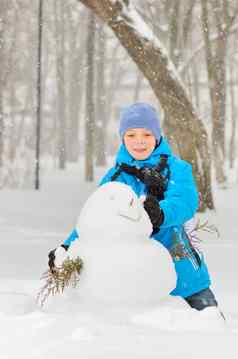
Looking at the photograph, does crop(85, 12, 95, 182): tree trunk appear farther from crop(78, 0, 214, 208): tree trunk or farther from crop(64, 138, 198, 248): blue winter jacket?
crop(64, 138, 198, 248): blue winter jacket

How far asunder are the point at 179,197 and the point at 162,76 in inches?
242

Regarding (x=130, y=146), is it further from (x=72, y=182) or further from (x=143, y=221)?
(x=72, y=182)

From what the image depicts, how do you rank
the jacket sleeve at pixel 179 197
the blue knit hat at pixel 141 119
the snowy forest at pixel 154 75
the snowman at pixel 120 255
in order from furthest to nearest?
the snowy forest at pixel 154 75 < the blue knit hat at pixel 141 119 < the jacket sleeve at pixel 179 197 < the snowman at pixel 120 255

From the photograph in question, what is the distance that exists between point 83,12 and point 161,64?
20.0m

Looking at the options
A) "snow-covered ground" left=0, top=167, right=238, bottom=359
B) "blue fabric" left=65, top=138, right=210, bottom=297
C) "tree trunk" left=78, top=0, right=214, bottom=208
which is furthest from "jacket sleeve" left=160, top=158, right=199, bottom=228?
"tree trunk" left=78, top=0, right=214, bottom=208

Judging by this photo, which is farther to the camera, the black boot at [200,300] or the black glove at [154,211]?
the black boot at [200,300]

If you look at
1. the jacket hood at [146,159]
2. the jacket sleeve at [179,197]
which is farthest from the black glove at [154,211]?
the jacket hood at [146,159]

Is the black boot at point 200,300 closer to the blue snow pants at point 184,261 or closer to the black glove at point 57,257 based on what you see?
the blue snow pants at point 184,261

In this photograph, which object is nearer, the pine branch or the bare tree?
the pine branch

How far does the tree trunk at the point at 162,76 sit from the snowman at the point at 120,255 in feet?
20.7

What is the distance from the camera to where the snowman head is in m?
2.42

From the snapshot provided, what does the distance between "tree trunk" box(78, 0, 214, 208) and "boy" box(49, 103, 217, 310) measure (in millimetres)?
5771

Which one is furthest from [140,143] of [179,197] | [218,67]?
[218,67]

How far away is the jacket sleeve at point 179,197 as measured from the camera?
8.71ft
